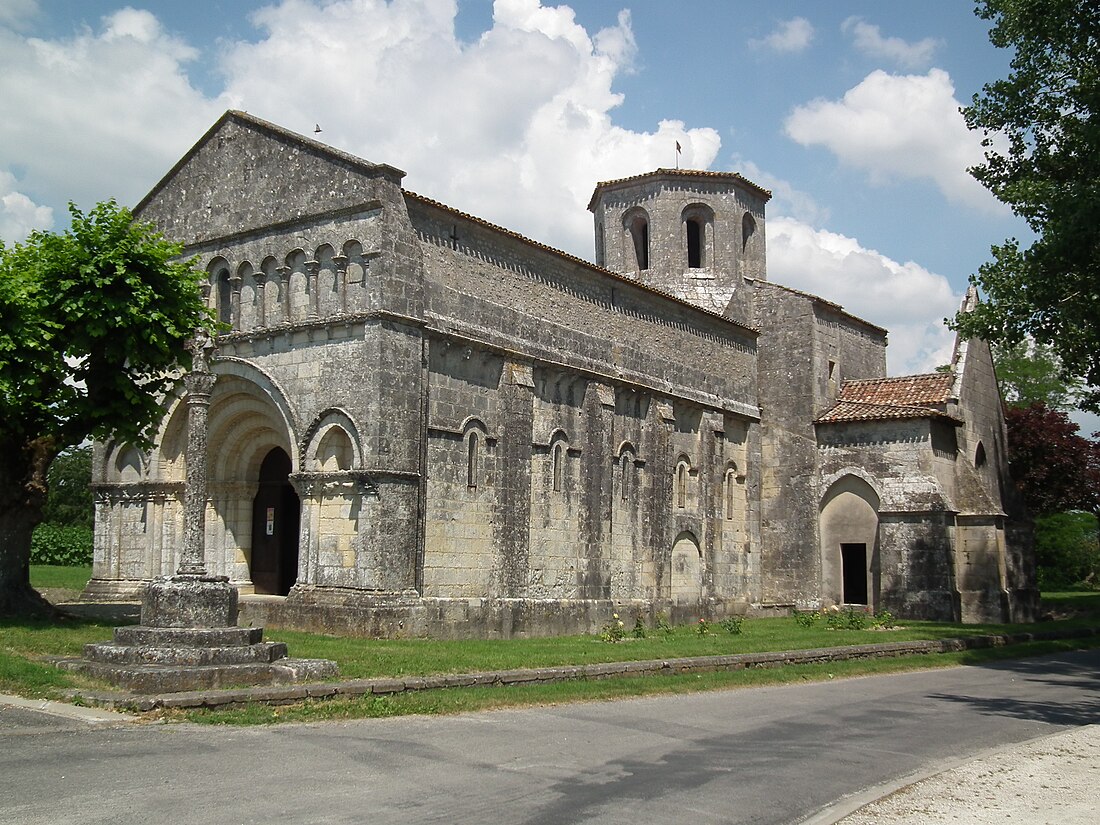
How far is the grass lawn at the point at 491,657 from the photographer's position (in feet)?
37.0

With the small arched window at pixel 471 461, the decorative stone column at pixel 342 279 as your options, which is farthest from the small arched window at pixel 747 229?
the decorative stone column at pixel 342 279

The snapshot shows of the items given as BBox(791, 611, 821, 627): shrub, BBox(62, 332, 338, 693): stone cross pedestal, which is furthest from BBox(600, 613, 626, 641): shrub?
BBox(62, 332, 338, 693): stone cross pedestal

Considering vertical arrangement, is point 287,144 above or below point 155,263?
above

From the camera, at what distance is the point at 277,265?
66.4ft

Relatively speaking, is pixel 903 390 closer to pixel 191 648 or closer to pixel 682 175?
pixel 682 175

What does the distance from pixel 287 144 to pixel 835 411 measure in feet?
59.8

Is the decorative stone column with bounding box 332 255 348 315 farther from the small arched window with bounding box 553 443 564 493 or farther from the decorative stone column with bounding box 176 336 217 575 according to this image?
the small arched window with bounding box 553 443 564 493

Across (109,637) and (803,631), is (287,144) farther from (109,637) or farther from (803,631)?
(803,631)

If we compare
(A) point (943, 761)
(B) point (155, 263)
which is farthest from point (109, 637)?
(A) point (943, 761)

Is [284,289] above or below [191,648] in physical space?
above

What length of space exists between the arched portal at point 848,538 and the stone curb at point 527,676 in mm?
6975

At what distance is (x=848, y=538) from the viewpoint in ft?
97.2

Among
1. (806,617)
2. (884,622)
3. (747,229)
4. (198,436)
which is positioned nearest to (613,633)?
(806,617)

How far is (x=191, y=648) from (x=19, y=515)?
23.7 feet
